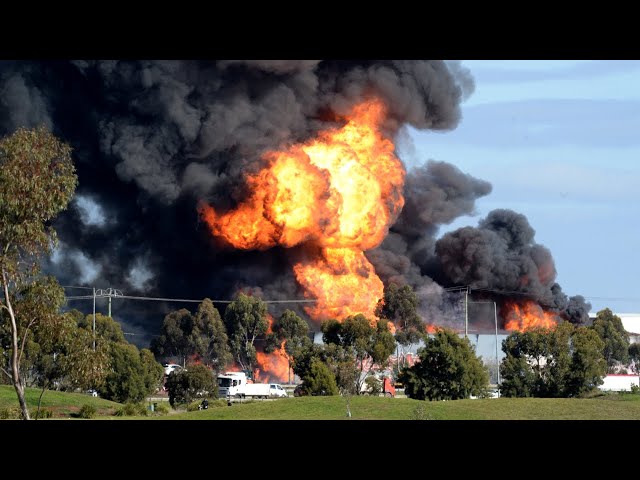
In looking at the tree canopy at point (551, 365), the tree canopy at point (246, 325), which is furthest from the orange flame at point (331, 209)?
the tree canopy at point (551, 365)

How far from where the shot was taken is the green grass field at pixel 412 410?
3419cm

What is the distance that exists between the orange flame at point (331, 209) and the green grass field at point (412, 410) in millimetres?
47414

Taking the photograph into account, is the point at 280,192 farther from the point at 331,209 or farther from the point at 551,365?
the point at 551,365

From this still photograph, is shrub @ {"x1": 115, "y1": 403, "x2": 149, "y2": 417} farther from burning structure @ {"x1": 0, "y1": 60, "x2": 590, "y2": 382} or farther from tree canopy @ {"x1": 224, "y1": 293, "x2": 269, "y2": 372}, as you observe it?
burning structure @ {"x1": 0, "y1": 60, "x2": 590, "y2": 382}

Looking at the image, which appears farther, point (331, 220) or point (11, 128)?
point (11, 128)

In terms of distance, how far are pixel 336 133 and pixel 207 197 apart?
1254cm

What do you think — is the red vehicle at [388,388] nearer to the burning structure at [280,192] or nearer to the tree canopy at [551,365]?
the tree canopy at [551,365]

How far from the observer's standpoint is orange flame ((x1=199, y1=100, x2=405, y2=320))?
8719 cm

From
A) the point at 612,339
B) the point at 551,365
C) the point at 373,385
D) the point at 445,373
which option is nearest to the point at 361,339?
the point at 373,385

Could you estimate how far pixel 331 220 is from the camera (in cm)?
8812
